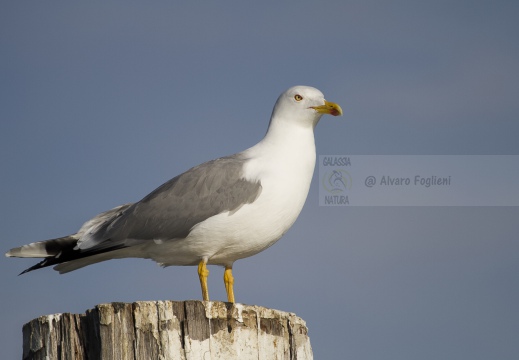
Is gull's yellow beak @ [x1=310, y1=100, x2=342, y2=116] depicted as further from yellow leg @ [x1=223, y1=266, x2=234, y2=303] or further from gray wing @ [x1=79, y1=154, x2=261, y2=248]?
yellow leg @ [x1=223, y1=266, x2=234, y2=303]

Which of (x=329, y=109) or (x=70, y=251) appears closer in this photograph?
(x=70, y=251)

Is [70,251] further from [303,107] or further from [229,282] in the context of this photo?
[303,107]

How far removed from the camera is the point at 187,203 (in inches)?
351

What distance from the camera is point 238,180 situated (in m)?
8.76

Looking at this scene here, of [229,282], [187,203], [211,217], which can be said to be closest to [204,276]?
[229,282]

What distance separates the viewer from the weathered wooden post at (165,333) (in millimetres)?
5406

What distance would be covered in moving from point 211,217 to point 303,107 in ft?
6.84

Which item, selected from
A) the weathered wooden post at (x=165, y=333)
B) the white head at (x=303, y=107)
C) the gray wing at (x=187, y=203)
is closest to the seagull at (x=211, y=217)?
the gray wing at (x=187, y=203)

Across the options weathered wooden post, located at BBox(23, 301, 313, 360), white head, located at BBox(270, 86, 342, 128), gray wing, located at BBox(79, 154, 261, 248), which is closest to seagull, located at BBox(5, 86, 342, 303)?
gray wing, located at BBox(79, 154, 261, 248)

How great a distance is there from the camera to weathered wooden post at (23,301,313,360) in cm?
541

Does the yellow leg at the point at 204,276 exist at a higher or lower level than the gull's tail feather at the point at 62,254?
lower

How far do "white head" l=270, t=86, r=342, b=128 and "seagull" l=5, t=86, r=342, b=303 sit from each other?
0.11 m

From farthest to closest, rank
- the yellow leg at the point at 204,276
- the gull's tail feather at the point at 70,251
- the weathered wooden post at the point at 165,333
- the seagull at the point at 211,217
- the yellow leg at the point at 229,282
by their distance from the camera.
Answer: the yellow leg at the point at 229,282 < the yellow leg at the point at 204,276 < the gull's tail feather at the point at 70,251 < the seagull at the point at 211,217 < the weathered wooden post at the point at 165,333

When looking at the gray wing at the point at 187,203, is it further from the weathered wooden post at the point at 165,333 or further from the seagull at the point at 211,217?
the weathered wooden post at the point at 165,333
